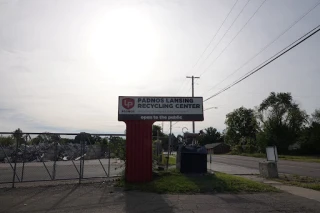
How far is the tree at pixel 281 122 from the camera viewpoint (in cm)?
6488

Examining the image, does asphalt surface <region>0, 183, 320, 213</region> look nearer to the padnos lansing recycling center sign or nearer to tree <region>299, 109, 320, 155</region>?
the padnos lansing recycling center sign

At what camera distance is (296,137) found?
218 feet

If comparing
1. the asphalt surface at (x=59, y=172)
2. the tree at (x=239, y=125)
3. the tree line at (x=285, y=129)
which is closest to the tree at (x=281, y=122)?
the tree line at (x=285, y=129)

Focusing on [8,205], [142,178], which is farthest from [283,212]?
[8,205]

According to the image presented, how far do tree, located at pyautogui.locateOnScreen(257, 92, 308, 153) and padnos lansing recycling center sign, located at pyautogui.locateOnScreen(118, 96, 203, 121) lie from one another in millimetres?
54936

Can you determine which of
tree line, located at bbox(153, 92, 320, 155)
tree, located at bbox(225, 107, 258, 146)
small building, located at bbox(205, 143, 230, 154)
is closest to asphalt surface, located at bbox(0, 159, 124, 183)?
tree line, located at bbox(153, 92, 320, 155)

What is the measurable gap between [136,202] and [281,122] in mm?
64239

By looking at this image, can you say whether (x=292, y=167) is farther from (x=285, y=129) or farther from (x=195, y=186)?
(x=285, y=129)

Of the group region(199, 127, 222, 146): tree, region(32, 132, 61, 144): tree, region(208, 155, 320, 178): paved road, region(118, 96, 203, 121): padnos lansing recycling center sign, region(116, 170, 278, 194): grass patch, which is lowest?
region(116, 170, 278, 194): grass patch

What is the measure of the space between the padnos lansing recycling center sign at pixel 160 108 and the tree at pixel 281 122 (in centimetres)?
5494

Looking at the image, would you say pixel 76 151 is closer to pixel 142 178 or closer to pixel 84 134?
pixel 84 134

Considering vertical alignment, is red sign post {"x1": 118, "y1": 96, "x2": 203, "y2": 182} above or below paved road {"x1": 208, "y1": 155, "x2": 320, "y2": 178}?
above

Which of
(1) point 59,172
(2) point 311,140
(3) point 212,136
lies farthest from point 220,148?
(1) point 59,172

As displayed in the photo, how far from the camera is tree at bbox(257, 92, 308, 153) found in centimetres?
6488
